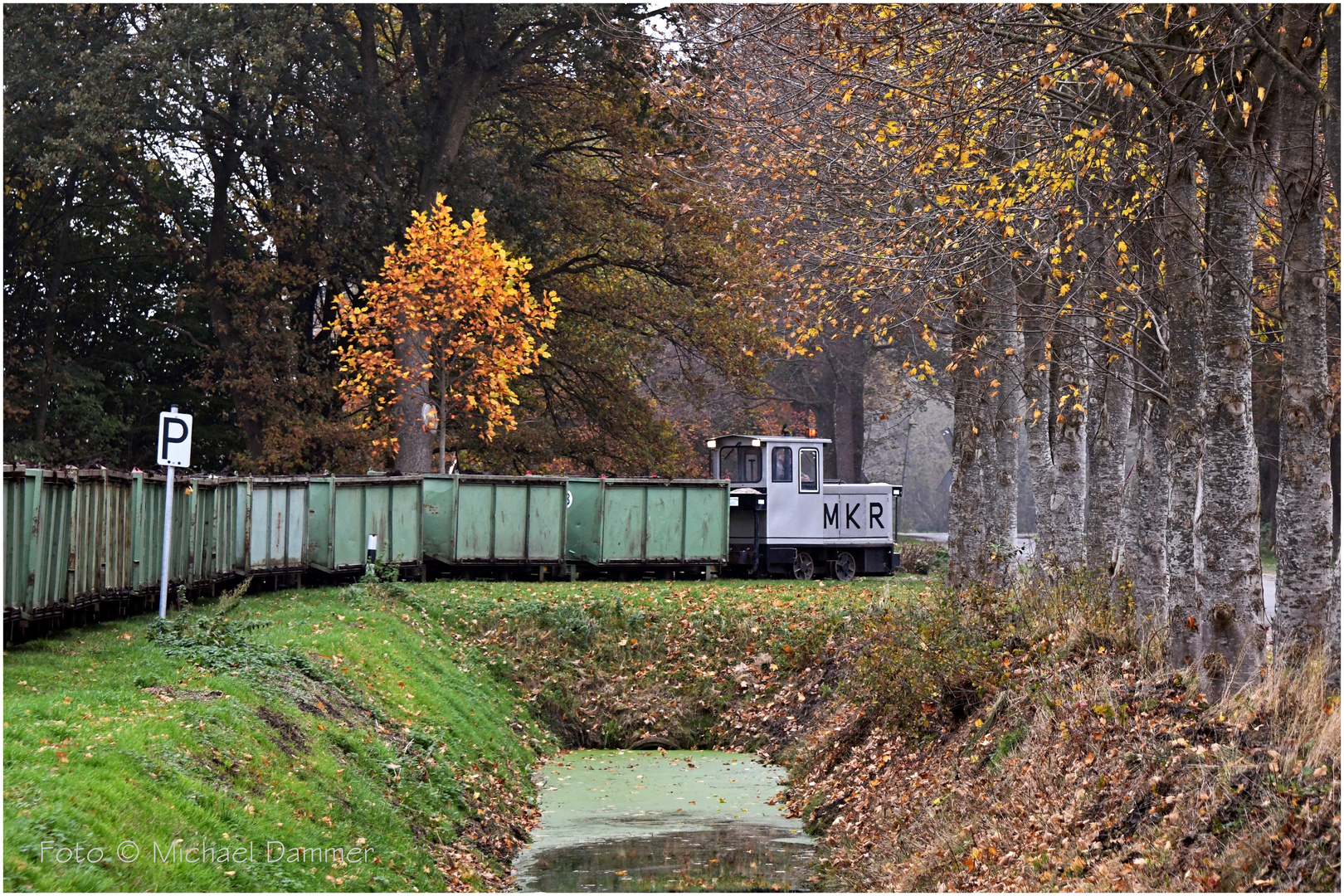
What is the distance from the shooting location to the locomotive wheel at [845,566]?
29.7m

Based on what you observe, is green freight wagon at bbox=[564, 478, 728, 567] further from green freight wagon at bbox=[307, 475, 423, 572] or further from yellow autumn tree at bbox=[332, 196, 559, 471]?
green freight wagon at bbox=[307, 475, 423, 572]

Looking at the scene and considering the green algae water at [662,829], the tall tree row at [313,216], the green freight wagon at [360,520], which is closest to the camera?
the green algae water at [662,829]

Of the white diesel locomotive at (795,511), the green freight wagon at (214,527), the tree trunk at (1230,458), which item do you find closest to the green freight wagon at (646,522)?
the white diesel locomotive at (795,511)

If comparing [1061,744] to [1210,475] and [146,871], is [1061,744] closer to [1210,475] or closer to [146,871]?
[1210,475]

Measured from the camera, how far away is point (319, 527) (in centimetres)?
2319

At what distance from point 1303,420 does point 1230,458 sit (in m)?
0.61

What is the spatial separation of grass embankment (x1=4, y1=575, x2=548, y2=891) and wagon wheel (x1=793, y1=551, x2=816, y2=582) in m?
13.3

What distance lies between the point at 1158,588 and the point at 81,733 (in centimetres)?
951

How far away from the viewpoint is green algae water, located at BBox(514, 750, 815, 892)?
38.1 feet

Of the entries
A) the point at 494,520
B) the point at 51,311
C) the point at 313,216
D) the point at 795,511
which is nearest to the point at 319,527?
the point at 494,520

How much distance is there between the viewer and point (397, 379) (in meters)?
28.5

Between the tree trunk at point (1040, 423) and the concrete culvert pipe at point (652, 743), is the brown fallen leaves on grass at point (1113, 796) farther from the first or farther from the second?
the tree trunk at point (1040, 423)

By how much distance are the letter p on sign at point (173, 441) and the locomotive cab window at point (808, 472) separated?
16761 mm

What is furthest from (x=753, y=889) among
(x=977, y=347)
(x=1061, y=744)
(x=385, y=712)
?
(x=977, y=347)
